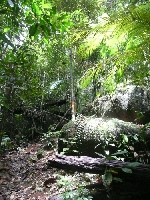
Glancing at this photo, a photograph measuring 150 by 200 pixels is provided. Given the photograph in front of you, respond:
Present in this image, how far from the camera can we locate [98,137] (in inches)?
195

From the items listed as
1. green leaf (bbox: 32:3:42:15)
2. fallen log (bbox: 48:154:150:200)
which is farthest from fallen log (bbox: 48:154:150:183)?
green leaf (bbox: 32:3:42:15)

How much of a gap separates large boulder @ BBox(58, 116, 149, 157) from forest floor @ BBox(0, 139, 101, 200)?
1.81 ft

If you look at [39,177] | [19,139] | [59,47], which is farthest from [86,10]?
[39,177]

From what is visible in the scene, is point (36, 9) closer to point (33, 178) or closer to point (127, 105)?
point (33, 178)

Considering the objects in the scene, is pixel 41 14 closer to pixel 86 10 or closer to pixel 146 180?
pixel 146 180

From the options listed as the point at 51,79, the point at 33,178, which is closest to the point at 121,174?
the point at 33,178

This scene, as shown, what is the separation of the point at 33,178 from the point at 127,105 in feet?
10.1

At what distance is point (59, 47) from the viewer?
8.70 m

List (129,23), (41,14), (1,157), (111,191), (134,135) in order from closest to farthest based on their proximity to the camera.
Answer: (41,14), (129,23), (111,191), (134,135), (1,157)

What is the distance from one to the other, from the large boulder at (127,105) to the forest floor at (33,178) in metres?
1.90

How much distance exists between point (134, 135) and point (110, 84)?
145 cm

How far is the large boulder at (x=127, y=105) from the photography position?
6.41 m

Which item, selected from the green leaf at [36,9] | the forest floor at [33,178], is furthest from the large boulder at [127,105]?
the green leaf at [36,9]

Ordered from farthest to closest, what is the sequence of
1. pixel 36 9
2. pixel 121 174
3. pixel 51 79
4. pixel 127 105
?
pixel 51 79 < pixel 127 105 < pixel 121 174 < pixel 36 9
